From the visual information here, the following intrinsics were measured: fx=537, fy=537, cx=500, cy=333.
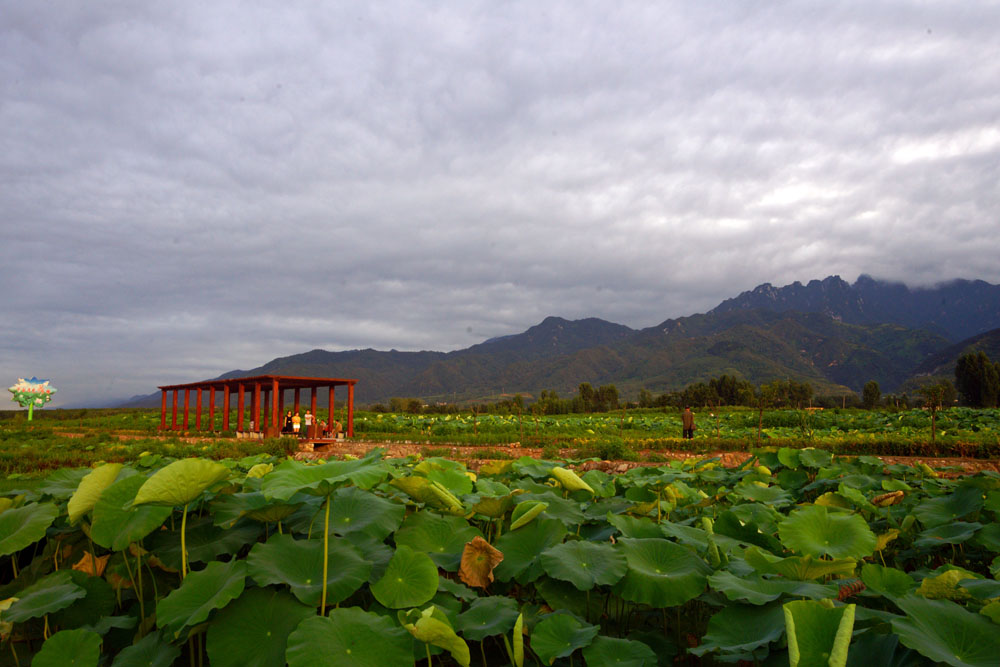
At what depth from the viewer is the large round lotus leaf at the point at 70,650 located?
1.33m

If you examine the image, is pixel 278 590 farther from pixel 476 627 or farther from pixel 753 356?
pixel 753 356

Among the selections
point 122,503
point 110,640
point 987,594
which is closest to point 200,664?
point 110,640

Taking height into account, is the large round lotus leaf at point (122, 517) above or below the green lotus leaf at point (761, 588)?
above

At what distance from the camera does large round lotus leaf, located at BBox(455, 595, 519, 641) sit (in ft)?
4.33

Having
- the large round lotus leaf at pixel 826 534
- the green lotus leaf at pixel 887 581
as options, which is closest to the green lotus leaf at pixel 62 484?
the large round lotus leaf at pixel 826 534

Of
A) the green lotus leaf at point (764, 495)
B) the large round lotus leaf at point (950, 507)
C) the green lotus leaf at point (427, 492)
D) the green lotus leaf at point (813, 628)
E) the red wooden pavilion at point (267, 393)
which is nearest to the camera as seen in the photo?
the green lotus leaf at point (813, 628)

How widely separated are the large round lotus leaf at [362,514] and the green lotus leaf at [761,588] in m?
0.96

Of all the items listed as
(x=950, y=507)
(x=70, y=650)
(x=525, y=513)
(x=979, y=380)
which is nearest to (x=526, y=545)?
(x=525, y=513)

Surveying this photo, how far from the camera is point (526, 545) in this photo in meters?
1.78

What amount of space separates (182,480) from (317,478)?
1.27 feet

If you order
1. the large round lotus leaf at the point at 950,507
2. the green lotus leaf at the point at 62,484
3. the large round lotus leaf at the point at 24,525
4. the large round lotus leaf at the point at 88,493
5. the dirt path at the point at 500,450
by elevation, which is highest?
the large round lotus leaf at the point at 88,493

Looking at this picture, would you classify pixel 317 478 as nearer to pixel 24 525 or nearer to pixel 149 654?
pixel 149 654

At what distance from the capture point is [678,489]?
2.77 meters

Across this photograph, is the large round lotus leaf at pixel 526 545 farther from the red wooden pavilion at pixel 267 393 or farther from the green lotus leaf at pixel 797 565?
the red wooden pavilion at pixel 267 393
